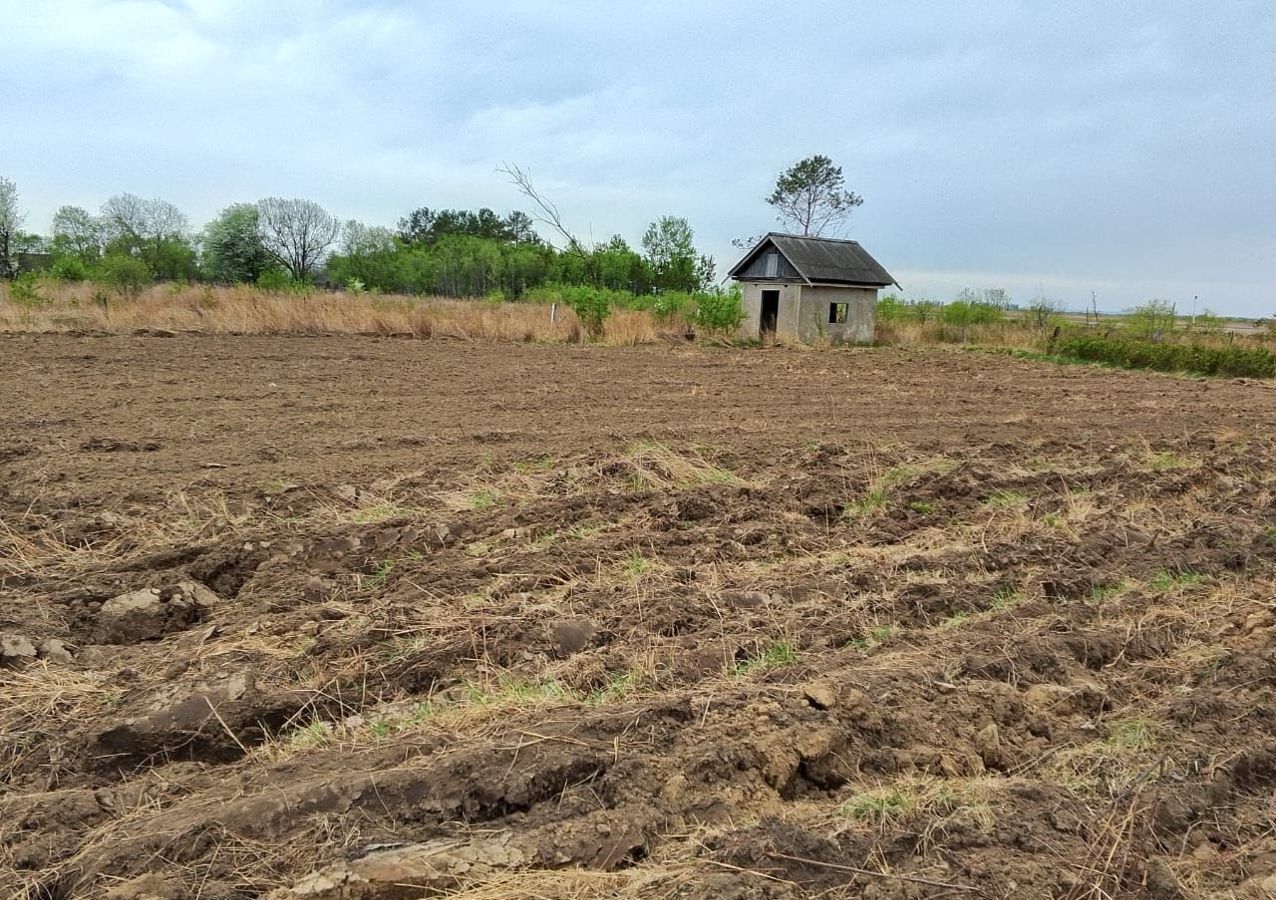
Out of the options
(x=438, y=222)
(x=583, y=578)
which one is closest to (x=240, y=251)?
(x=438, y=222)

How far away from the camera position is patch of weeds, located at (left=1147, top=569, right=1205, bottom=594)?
15.1 feet

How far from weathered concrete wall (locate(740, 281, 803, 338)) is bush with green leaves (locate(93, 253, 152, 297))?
61.9 ft

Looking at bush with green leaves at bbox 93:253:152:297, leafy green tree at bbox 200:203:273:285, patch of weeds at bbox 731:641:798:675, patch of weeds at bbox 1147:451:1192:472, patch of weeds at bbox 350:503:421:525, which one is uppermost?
leafy green tree at bbox 200:203:273:285

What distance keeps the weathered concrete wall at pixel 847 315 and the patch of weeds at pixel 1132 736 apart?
21252 millimetres

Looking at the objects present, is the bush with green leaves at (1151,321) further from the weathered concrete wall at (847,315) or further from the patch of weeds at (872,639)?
the patch of weeds at (872,639)

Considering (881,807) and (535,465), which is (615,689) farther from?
(535,465)

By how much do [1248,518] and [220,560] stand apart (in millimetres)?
7248

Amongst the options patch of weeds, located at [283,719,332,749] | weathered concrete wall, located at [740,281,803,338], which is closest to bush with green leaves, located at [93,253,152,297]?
weathered concrete wall, located at [740,281,803,338]

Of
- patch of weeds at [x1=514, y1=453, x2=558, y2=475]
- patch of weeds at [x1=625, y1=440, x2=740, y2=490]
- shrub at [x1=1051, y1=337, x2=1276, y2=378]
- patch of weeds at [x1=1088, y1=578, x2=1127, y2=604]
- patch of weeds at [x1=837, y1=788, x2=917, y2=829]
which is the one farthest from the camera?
shrub at [x1=1051, y1=337, x2=1276, y2=378]

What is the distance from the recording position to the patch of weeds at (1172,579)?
4.61 m

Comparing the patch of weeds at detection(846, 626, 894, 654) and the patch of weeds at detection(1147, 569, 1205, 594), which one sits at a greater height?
the patch of weeds at detection(1147, 569, 1205, 594)

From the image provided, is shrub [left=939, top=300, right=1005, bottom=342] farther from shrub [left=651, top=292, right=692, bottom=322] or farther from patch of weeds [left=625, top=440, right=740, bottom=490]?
patch of weeds [left=625, top=440, right=740, bottom=490]

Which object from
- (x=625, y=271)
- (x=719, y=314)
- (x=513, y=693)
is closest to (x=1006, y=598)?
(x=513, y=693)

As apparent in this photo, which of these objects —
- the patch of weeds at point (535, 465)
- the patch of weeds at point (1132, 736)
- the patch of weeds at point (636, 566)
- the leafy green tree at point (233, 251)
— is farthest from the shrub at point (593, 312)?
the leafy green tree at point (233, 251)
